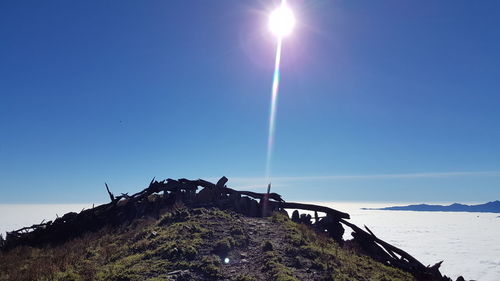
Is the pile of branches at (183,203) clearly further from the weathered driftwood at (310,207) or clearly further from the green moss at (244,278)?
the green moss at (244,278)

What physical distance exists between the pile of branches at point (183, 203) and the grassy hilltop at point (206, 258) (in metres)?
2.91

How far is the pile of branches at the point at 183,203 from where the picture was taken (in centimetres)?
1698

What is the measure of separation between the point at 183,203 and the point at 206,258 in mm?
8632

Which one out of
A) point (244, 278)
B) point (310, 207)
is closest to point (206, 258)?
point (244, 278)

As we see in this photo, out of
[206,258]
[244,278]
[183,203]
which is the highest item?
[183,203]

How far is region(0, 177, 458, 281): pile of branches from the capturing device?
17.0 m

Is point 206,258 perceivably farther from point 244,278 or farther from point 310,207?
point 310,207

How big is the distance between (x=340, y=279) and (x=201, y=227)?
5.80 m

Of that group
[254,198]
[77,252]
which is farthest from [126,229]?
[254,198]

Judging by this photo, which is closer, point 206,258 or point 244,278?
point 244,278

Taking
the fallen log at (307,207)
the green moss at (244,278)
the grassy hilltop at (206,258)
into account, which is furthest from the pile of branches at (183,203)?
the green moss at (244,278)

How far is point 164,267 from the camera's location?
9.33m

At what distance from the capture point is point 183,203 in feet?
59.1

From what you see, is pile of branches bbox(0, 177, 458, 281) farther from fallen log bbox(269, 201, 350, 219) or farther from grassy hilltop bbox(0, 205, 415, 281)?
grassy hilltop bbox(0, 205, 415, 281)
